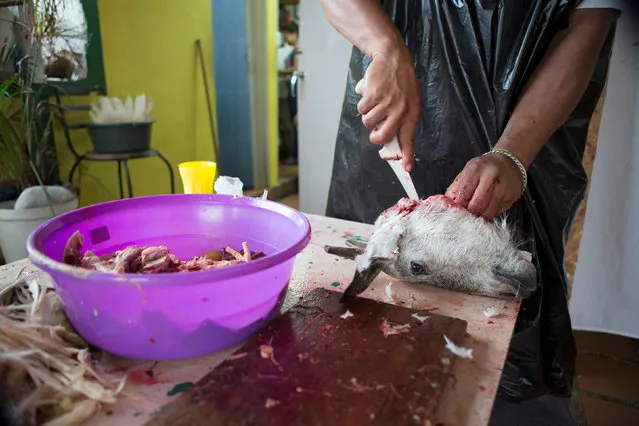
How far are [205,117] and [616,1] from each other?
9.97 ft

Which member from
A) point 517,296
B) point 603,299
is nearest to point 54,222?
point 517,296

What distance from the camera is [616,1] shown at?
110 centimetres

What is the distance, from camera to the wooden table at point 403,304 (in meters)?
0.53

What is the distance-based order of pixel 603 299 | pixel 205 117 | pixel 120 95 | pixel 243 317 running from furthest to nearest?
pixel 205 117 → pixel 120 95 → pixel 603 299 → pixel 243 317

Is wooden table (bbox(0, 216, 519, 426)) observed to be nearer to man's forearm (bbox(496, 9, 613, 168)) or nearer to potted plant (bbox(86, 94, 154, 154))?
man's forearm (bbox(496, 9, 613, 168))

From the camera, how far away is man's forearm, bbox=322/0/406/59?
1021mm

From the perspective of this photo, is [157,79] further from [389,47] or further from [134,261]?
[134,261]

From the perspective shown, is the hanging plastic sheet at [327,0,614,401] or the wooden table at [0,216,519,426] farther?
the hanging plastic sheet at [327,0,614,401]

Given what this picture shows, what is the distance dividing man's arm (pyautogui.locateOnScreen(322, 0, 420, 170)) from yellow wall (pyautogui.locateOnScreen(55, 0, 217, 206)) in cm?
211

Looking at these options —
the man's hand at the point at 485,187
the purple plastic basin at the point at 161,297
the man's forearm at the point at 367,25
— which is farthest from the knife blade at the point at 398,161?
the purple plastic basin at the point at 161,297

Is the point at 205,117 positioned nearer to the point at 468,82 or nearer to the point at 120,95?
the point at 120,95

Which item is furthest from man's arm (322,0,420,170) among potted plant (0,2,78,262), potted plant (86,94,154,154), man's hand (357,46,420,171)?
potted plant (86,94,154,154)

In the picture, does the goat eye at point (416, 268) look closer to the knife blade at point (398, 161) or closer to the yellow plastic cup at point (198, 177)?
the knife blade at point (398, 161)

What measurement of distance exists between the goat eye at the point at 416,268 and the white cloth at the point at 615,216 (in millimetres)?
1416
